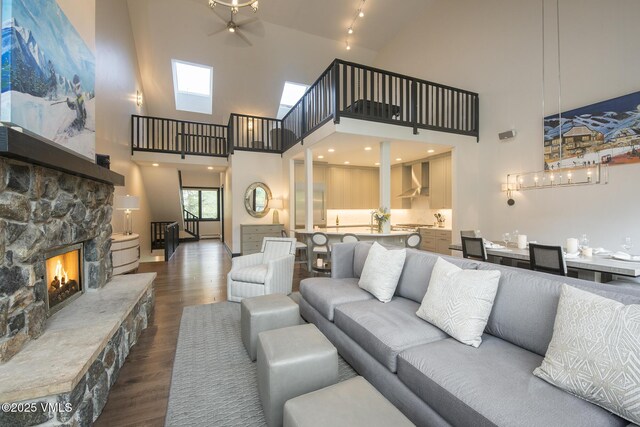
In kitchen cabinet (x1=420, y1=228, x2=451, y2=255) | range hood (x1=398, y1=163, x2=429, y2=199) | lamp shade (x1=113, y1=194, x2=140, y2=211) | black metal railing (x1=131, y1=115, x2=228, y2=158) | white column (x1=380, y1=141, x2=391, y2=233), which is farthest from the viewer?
→ black metal railing (x1=131, y1=115, x2=228, y2=158)

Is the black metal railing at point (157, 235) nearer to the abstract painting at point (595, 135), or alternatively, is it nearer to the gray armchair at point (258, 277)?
the gray armchair at point (258, 277)

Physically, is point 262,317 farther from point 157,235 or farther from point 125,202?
point 157,235

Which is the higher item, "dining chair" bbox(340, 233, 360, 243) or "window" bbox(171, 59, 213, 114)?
"window" bbox(171, 59, 213, 114)

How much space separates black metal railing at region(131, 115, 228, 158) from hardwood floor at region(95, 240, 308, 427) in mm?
3814

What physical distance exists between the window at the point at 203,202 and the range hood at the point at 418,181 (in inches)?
317

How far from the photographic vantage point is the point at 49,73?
1.91m

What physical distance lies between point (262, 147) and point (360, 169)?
2902 millimetres

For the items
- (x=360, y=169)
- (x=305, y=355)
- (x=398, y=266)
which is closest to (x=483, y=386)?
Result: (x=305, y=355)

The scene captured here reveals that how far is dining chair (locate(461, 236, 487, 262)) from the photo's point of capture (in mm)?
3592

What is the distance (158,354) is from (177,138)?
6750 millimetres

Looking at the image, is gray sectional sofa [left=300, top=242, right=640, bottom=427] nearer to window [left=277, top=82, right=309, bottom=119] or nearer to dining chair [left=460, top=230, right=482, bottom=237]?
dining chair [left=460, top=230, right=482, bottom=237]

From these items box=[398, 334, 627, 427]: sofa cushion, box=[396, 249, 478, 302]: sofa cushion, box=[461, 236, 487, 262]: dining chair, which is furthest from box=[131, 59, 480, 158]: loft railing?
box=[398, 334, 627, 427]: sofa cushion

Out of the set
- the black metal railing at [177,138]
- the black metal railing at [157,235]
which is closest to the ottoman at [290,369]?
the black metal railing at [177,138]

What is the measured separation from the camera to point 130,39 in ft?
22.7
